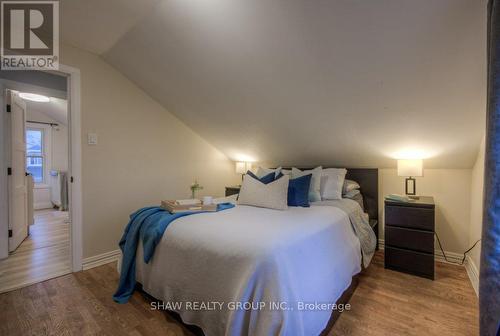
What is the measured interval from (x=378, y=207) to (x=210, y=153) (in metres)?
2.65

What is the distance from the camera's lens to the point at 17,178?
2.89 metres

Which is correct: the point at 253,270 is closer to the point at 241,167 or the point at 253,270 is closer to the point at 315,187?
the point at 315,187

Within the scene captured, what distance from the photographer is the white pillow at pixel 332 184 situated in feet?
8.75

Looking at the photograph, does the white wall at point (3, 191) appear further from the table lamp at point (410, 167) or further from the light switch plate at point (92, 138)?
the table lamp at point (410, 167)

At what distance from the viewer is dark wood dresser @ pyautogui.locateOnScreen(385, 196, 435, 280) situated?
226cm

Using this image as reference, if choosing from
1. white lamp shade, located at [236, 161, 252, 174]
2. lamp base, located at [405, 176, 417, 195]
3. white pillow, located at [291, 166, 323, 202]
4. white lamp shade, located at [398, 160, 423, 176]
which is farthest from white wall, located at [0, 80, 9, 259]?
lamp base, located at [405, 176, 417, 195]

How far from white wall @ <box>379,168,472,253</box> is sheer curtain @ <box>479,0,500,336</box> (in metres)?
2.24

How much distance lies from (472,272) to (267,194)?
2.10 metres

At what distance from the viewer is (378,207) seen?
2.99 metres

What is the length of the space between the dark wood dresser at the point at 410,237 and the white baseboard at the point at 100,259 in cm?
288

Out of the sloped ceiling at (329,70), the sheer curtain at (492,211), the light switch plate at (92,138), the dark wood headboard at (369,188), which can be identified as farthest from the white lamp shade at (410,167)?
the light switch plate at (92,138)

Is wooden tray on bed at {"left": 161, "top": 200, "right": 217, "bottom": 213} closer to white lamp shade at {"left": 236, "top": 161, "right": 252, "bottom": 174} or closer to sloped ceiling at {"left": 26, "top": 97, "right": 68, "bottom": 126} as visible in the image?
white lamp shade at {"left": 236, "top": 161, "right": 252, "bottom": 174}

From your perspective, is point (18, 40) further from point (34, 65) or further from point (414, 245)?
point (414, 245)

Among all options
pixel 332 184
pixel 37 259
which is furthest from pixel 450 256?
pixel 37 259
